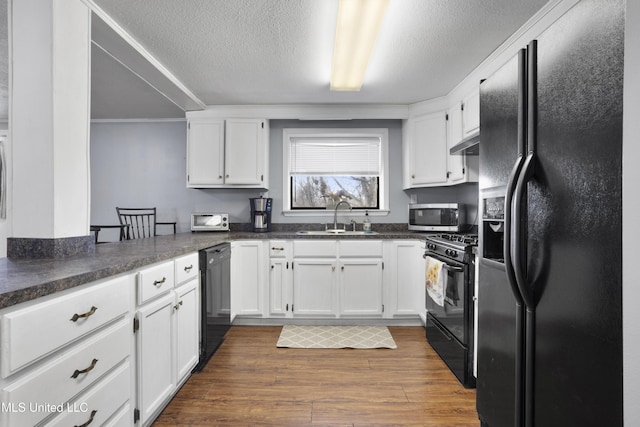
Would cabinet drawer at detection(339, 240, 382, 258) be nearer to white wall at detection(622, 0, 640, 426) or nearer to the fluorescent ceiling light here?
the fluorescent ceiling light

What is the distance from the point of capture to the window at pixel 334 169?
163 inches

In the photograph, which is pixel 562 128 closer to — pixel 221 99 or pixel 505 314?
pixel 505 314

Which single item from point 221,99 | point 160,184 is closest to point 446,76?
point 221,99

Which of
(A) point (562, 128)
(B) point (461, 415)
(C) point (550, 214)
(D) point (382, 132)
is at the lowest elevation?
(B) point (461, 415)

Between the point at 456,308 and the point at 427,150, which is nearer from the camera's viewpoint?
the point at 456,308

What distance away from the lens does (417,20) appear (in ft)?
7.04

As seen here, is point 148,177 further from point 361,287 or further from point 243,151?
point 361,287

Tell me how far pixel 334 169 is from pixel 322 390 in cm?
256

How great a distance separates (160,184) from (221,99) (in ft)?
4.78

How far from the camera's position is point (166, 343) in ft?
6.31

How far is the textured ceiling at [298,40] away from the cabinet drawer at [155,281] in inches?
58.5

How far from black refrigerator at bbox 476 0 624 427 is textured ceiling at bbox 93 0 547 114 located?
3.40ft

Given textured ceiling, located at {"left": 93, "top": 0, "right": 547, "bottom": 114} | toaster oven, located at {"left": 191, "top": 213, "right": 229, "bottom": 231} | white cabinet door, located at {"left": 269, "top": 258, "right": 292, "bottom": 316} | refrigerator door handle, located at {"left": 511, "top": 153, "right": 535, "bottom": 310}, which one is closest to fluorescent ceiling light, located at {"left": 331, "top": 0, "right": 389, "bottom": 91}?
textured ceiling, located at {"left": 93, "top": 0, "right": 547, "bottom": 114}

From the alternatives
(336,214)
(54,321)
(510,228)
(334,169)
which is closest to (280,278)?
(336,214)
